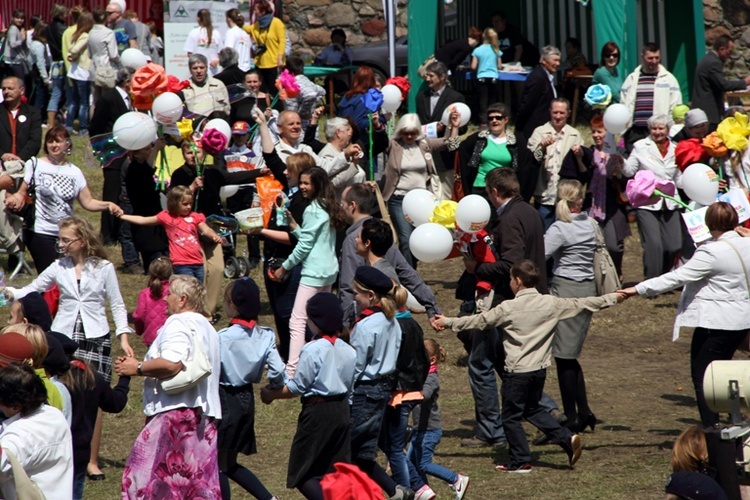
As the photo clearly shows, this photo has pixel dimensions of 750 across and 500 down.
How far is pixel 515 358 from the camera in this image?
271 inches

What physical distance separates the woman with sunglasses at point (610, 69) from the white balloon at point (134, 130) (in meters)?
6.84

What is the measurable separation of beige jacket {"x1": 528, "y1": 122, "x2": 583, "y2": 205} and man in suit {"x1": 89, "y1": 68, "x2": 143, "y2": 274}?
3925mm

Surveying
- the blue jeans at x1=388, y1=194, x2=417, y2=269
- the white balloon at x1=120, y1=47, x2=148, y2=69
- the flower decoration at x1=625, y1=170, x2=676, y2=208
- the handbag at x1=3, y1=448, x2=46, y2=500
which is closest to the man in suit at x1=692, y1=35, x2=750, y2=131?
the flower decoration at x1=625, y1=170, x2=676, y2=208

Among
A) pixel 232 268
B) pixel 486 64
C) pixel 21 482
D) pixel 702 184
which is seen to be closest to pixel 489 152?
pixel 232 268

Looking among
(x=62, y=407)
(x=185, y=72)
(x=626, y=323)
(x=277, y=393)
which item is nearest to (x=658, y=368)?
(x=626, y=323)

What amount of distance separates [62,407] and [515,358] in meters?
2.88

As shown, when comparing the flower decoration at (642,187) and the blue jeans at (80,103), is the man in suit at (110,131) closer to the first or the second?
the blue jeans at (80,103)

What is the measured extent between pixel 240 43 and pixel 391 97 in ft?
16.7

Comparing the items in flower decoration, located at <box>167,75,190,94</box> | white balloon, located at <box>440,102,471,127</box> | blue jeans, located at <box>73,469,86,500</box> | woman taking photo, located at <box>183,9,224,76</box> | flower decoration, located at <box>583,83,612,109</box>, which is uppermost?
woman taking photo, located at <box>183,9,224,76</box>

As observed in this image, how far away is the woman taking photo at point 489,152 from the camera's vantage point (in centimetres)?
1079

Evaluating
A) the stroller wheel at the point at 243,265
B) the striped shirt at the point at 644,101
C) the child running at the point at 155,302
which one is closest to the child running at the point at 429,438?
the child running at the point at 155,302

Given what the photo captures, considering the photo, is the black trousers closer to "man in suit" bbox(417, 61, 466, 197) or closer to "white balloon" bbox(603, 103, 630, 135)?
"white balloon" bbox(603, 103, 630, 135)

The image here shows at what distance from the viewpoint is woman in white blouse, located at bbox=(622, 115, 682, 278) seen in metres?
10.6

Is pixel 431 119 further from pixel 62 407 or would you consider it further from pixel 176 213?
pixel 62 407
